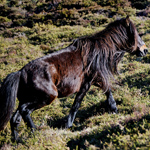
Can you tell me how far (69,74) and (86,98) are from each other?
2.27 meters

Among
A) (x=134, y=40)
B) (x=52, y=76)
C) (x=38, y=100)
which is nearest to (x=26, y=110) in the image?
(x=38, y=100)

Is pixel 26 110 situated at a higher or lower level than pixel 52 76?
lower

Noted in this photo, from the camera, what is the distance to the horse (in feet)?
10.9

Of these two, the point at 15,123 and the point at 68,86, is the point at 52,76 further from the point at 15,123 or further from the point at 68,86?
the point at 15,123

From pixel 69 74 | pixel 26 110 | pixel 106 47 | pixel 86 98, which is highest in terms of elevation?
pixel 106 47

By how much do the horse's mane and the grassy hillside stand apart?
1087 millimetres

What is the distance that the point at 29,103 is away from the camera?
339 centimetres

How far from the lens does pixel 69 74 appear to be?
12.4 ft

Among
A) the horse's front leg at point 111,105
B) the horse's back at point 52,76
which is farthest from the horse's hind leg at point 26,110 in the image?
the horse's front leg at point 111,105

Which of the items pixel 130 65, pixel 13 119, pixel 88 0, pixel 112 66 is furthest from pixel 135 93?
pixel 88 0

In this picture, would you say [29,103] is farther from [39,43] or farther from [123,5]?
[123,5]

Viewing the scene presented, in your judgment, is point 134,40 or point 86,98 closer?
point 134,40

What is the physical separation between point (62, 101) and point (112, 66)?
2.49m

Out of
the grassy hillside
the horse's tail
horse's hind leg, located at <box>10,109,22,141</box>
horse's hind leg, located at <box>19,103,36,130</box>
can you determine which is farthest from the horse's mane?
horse's hind leg, located at <box>10,109,22,141</box>
